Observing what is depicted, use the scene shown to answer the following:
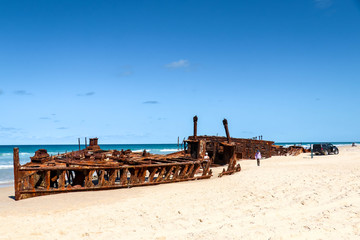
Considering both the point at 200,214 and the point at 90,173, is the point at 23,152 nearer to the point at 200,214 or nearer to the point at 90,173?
the point at 90,173

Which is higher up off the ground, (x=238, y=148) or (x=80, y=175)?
(x=80, y=175)

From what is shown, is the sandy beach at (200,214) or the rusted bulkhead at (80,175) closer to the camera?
the sandy beach at (200,214)

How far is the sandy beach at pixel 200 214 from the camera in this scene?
6.83 m

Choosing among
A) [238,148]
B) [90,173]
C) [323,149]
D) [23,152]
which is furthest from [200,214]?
[23,152]

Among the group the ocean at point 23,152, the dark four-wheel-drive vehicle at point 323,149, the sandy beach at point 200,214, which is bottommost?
the ocean at point 23,152

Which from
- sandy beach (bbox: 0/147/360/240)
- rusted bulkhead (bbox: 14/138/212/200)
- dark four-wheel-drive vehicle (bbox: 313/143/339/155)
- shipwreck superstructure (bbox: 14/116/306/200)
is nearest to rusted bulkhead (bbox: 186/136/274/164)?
shipwreck superstructure (bbox: 14/116/306/200)

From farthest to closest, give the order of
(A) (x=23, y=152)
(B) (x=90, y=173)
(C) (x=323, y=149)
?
(A) (x=23, y=152)
(C) (x=323, y=149)
(B) (x=90, y=173)

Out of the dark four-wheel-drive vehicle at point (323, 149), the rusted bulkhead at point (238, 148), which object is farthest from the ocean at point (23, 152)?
the dark four-wheel-drive vehicle at point (323, 149)

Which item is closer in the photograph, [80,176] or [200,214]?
[200,214]

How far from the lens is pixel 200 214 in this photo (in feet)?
27.8

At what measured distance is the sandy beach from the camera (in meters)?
6.83

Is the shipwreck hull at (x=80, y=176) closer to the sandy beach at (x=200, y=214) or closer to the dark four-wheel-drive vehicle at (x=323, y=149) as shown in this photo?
the sandy beach at (x=200, y=214)

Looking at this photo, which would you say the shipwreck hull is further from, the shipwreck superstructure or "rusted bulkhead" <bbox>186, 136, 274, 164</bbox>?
"rusted bulkhead" <bbox>186, 136, 274, 164</bbox>

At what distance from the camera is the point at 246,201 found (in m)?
9.67
